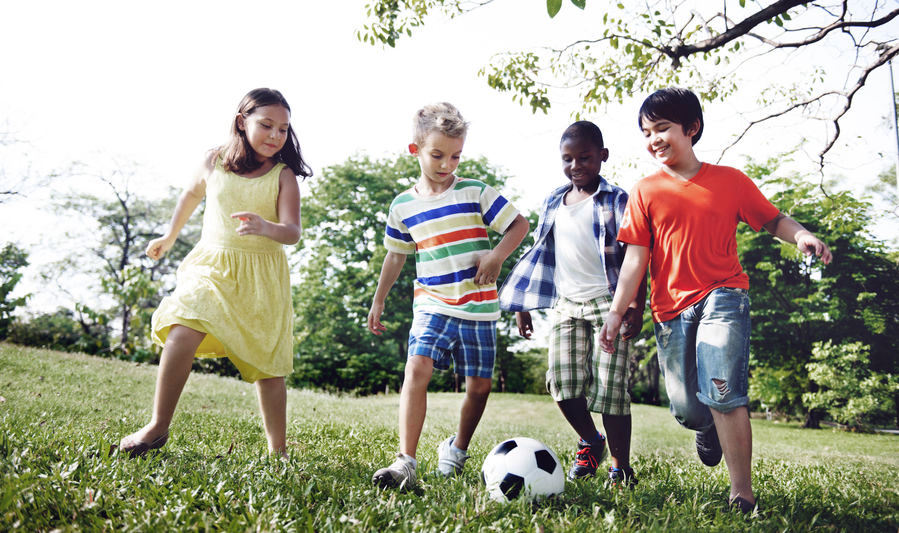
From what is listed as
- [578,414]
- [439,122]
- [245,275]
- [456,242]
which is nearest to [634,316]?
[578,414]

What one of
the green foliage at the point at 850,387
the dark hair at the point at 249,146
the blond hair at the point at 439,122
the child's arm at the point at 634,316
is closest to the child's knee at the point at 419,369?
the child's arm at the point at 634,316

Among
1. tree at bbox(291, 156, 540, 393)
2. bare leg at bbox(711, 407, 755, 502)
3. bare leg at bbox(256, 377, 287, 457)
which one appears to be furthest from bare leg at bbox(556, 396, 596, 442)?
tree at bbox(291, 156, 540, 393)

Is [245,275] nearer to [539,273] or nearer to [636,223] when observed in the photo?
[539,273]

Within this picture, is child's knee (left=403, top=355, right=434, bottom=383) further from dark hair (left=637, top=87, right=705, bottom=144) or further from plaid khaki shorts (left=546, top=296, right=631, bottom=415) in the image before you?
dark hair (left=637, top=87, right=705, bottom=144)

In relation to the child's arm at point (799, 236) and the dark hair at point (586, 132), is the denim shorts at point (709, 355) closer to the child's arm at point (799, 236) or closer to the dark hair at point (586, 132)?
the child's arm at point (799, 236)

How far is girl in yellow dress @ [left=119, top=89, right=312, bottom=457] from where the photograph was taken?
303 centimetres

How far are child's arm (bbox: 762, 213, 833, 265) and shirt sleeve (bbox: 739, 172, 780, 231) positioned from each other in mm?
39

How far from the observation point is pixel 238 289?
319 centimetres

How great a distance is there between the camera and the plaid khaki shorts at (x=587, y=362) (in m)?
3.29

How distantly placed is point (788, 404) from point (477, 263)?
14.9 metres

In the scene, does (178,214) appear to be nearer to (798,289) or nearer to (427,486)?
(427,486)

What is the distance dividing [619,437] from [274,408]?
1.92m

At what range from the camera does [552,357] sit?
342 centimetres

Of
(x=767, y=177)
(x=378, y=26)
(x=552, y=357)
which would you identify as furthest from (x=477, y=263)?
(x=767, y=177)
